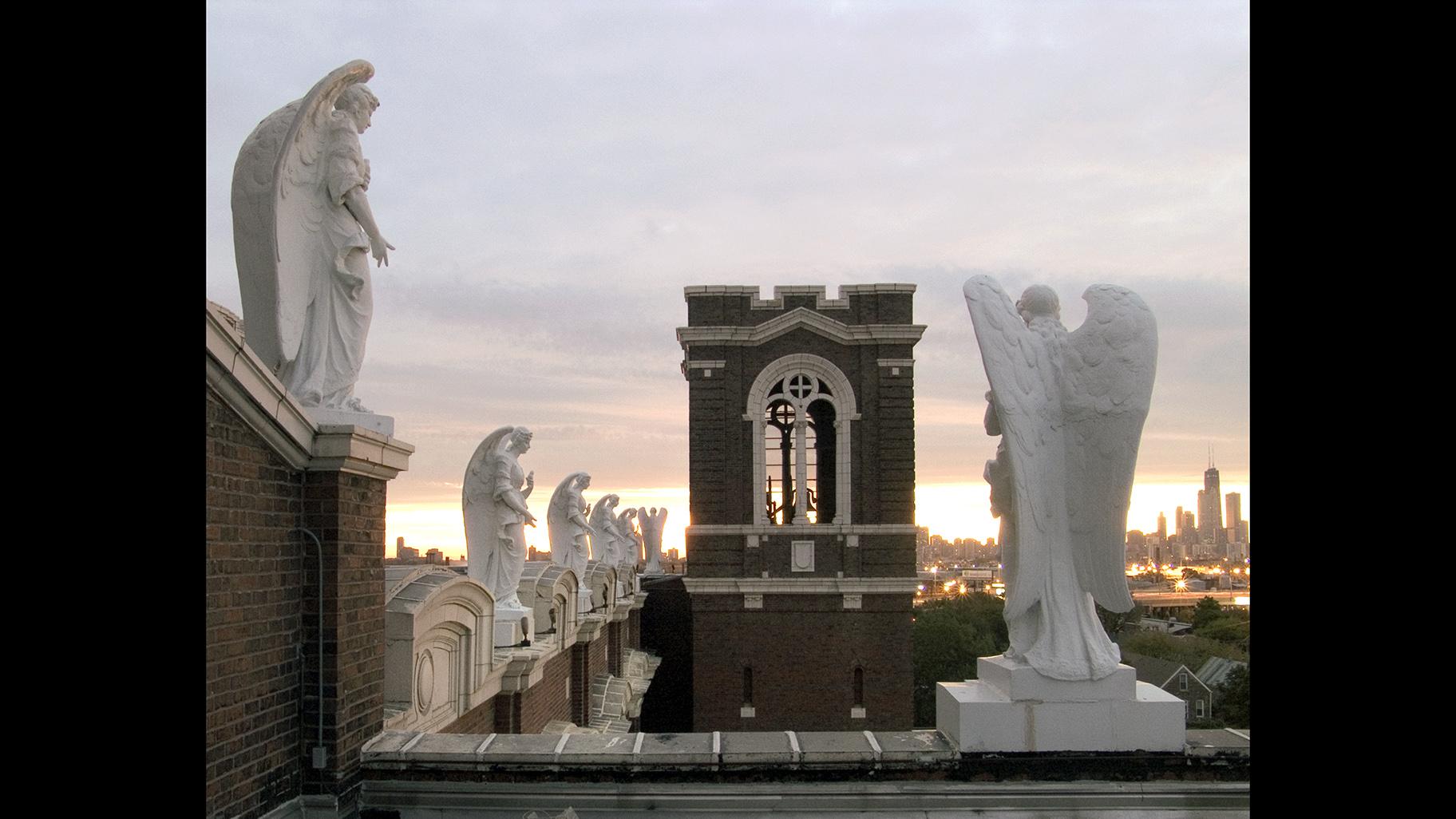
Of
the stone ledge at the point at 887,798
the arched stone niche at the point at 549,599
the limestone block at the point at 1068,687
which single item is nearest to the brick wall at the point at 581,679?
the arched stone niche at the point at 549,599

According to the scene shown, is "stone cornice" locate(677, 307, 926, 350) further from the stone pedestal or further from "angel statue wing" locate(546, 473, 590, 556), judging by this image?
the stone pedestal

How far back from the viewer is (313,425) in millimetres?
5211

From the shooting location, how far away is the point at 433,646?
310 inches

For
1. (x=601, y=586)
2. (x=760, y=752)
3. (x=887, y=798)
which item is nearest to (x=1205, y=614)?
(x=601, y=586)

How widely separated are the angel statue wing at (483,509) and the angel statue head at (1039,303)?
23.2 ft

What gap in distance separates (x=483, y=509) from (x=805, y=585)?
15535 millimetres

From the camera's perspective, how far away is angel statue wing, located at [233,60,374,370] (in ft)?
17.1

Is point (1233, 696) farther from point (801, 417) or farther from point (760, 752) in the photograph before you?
point (760, 752)

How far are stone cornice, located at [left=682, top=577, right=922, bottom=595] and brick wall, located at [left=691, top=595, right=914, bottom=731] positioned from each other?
0.15 meters
